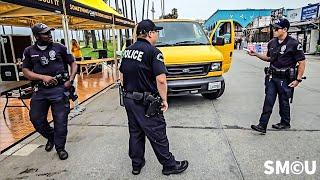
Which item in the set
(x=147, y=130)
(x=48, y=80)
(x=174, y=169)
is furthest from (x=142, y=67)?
(x=48, y=80)

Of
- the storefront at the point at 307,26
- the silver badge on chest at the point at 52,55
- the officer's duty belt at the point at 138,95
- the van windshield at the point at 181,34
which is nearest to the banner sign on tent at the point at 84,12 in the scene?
the van windshield at the point at 181,34

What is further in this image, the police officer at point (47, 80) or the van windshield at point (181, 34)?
the van windshield at point (181, 34)

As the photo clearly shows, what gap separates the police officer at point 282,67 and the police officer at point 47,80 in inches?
121

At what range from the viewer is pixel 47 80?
12.6ft

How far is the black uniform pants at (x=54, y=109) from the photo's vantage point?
13.0ft

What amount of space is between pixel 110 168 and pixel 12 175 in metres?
1.24

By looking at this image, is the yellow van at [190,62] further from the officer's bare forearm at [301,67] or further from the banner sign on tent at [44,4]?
the banner sign on tent at [44,4]

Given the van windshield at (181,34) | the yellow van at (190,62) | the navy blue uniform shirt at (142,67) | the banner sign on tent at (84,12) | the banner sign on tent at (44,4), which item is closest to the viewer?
the navy blue uniform shirt at (142,67)

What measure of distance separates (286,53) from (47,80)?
3585mm

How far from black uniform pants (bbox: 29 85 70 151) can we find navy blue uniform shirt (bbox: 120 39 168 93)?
1188 millimetres

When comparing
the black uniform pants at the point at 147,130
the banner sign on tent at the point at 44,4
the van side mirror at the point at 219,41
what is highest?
Answer: the banner sign on tent at the point at 44,4

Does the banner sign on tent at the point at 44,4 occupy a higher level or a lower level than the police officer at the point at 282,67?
higher

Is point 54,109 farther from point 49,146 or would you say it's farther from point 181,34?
point 181,34

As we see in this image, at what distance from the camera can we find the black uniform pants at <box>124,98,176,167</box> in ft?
10.9
